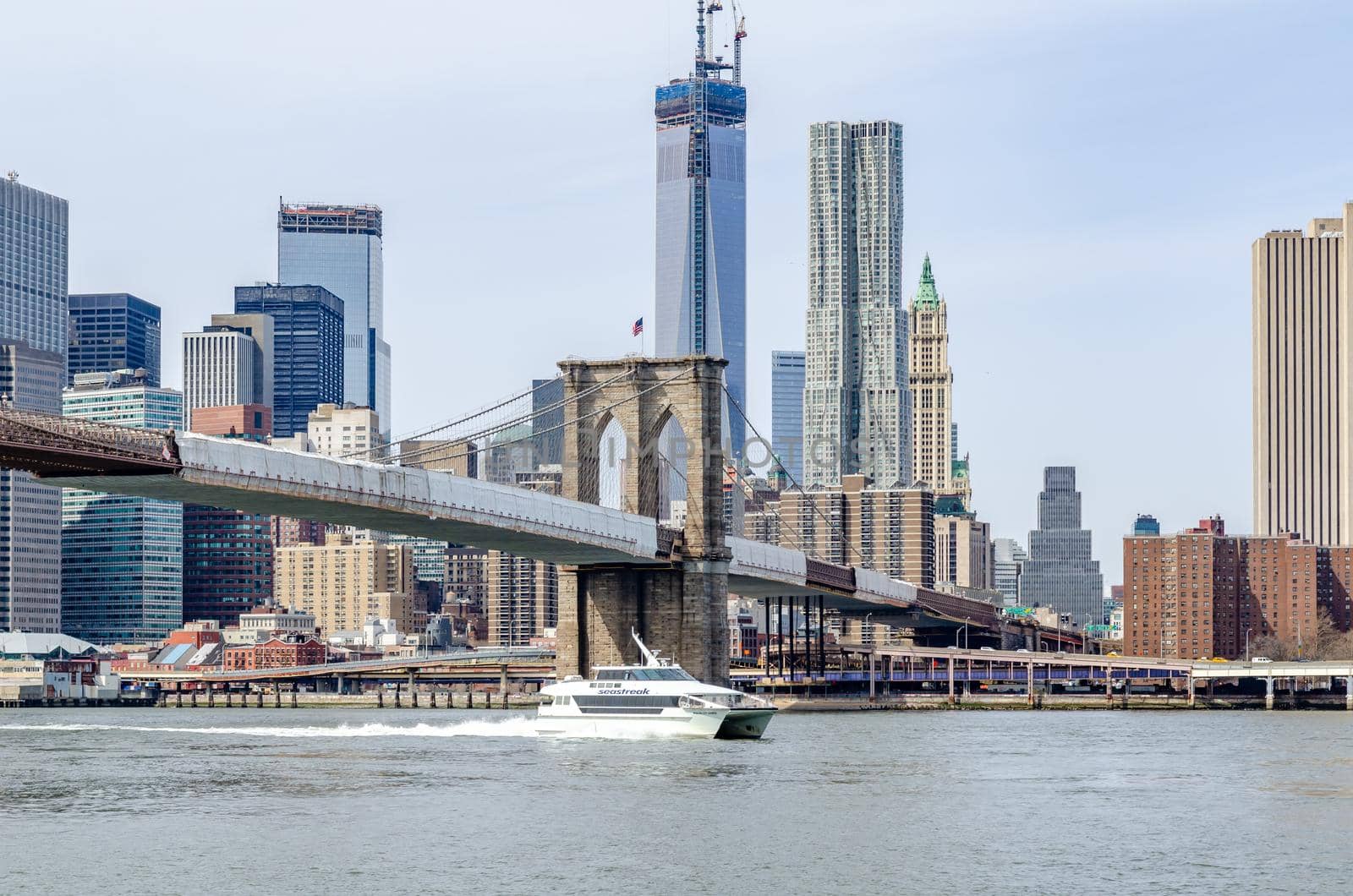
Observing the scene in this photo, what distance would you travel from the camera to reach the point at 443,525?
87.5 metres

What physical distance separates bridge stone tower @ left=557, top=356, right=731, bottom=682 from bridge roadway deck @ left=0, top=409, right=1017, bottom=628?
1936mm

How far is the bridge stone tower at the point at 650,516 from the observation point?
3949 inches

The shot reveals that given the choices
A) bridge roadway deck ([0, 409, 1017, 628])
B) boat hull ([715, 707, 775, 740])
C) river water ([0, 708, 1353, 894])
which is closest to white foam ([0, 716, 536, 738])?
river water ([0, 708, 1353, 894])

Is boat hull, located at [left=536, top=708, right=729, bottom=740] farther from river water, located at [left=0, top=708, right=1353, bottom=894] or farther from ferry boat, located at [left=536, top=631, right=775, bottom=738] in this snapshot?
river water, located at [left=0, top=708, right=1353, bottom=894]

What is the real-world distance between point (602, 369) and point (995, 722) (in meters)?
27.9

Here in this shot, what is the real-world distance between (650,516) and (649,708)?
21903 millimetres

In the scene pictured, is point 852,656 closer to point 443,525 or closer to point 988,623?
point 988,623

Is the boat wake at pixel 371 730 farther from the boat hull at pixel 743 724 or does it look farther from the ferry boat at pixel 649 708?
the boat hull at pixel 743 724

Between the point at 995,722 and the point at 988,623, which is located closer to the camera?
the point at 995,722

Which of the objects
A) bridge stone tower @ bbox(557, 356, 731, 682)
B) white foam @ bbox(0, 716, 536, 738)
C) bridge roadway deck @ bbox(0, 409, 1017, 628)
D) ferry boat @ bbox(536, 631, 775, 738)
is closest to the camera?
bridge roadway deck @ bbox(0, 409, 1017, 628)

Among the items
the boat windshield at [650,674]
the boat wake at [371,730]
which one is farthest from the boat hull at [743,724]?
the boat wake at [371,730]

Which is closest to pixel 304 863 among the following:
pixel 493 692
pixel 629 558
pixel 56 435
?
pixel 56 435

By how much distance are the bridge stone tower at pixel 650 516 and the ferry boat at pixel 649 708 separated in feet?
54.5

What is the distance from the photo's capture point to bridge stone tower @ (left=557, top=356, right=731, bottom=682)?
100m
